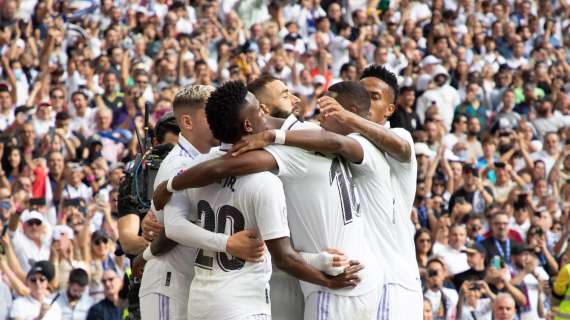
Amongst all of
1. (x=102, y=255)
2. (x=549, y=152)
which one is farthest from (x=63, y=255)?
(x=549, y=152)

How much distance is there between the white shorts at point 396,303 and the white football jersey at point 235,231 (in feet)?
3.12

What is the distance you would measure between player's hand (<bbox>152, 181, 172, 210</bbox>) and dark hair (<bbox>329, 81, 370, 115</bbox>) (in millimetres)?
1094

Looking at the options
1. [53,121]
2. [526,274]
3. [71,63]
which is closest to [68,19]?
[71,63]

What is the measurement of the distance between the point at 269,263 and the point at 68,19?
1321 centimetres

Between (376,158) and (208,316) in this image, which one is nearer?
(208,316)

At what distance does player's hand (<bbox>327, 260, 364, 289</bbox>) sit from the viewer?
6.24 m

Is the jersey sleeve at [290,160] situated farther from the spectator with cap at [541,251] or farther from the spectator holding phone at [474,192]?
the spectator holding phone at [474,192]

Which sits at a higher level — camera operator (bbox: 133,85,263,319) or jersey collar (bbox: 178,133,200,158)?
jersey collar (bbox: 178,133,200,158)

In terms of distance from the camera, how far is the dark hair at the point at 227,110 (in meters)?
5.93

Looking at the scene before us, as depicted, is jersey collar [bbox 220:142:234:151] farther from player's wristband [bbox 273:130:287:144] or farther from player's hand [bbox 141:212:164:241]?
player's hand [bbox 141:212:164:241]

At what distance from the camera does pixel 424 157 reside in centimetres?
1617

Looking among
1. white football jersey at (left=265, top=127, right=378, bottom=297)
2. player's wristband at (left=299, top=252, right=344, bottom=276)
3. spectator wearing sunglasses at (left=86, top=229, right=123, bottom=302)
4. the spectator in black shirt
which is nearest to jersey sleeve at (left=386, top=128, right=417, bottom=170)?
white football jersey at (left=265, top=127, right=378, bottom=297)

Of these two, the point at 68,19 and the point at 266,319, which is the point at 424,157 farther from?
the point at 266,319

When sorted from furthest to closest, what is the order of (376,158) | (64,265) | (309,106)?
(309,106)
(64,265)
(376,158)
